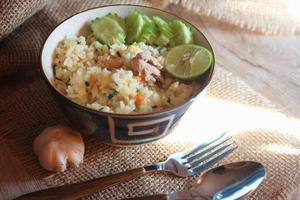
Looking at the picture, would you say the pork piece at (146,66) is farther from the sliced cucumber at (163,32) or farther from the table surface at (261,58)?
the table surface at (261,58)

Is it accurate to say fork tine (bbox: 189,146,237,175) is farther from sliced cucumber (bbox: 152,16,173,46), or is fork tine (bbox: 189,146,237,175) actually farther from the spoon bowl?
sliced cucumber (bbox: 152,16,173,46)

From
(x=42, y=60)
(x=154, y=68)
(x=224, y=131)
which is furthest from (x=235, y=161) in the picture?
(x=42, y=60)


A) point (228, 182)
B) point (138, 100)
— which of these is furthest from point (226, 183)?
point (138, 100)

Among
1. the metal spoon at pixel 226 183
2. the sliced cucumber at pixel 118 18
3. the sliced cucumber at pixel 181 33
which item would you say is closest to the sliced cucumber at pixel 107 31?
the sliced cucumber at pixel 118 18

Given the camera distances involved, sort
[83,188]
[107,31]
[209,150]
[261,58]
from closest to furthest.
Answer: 1. [83,188]
2. [209,150]
3. [107,31]
4. [261,58]

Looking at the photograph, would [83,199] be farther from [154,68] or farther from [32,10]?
[32,10]

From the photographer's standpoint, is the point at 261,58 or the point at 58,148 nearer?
the point at 58,148

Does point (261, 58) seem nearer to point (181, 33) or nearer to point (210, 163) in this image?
point (181, 33)
